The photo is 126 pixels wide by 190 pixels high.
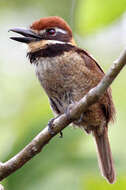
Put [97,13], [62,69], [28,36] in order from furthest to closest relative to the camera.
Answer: [28,36]
[62,69]
[97,13]

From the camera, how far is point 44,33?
3.13 meters

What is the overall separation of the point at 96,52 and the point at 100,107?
201 centimetres

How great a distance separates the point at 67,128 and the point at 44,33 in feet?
2.08

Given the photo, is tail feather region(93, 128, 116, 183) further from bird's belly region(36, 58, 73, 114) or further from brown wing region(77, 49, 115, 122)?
bird's belly region(36, 58, 73, 114)

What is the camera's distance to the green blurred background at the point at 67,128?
1800mm

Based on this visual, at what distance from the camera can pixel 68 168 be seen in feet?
8.66

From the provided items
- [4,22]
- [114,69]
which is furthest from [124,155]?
[4,22]

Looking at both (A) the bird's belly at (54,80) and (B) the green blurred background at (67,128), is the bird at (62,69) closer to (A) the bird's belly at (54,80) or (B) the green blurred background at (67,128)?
(A) the bird's belly at (54,80)

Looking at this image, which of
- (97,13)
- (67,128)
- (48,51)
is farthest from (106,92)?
(97,13)

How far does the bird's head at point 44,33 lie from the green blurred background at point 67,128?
121mm

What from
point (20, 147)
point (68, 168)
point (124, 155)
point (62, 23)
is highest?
point (62, 23)

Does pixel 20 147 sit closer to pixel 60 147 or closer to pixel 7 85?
pixel 60 147

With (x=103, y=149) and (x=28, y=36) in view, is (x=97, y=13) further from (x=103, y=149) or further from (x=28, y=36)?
(x=103, y=149)

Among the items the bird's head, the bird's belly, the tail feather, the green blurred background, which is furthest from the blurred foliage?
the tail feather
